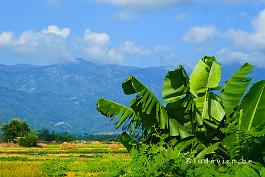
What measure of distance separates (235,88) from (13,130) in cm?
7182

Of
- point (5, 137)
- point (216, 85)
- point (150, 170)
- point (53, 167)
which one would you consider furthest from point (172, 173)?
point (5, 137)

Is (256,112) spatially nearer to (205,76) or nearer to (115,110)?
(205,76)

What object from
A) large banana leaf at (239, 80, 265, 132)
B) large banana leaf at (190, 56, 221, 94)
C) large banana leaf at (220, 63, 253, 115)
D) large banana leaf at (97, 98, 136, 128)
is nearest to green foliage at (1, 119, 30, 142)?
large banana leaf at (97, 98, 136, 128)

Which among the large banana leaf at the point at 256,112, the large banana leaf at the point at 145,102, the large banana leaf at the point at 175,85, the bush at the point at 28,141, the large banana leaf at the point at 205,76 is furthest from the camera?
the bush at the point at 28,141

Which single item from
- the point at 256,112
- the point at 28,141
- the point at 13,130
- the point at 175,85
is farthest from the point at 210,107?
the point at 13,130

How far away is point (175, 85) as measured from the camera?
14.4 meters

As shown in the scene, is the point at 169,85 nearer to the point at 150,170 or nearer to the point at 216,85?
the point at 216,85

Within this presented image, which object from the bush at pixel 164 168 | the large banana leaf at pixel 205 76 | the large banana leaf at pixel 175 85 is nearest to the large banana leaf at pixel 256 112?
the large banana leaf at pixel 205 76

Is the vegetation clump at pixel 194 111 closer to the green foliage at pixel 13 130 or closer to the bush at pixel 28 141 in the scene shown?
the bush at pixel 28 141

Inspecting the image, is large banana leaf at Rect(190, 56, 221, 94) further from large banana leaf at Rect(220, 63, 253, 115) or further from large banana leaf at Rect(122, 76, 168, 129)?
large banana leaf at Rect(122, 76, 168, 129)

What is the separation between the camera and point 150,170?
394 inches

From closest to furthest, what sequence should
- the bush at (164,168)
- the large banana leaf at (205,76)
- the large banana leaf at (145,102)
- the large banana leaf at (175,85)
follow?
the bush at (164,168) < the large banana leaf at (145,102) < the large banana leaf at (175,85) < the large banana leaf at (205,76)

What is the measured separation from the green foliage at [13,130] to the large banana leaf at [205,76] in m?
69.2

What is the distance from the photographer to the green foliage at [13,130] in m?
82.2
